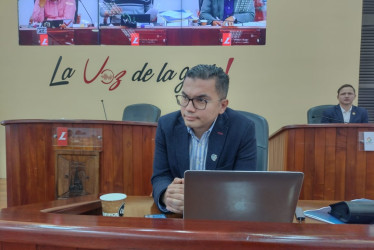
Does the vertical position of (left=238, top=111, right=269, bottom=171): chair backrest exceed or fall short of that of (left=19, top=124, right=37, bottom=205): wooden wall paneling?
it exceeds it

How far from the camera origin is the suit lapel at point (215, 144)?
1349mm

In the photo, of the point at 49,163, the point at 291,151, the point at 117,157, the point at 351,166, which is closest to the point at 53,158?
the point at 49,163

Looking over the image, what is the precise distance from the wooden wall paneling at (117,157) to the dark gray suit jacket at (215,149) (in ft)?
4.14

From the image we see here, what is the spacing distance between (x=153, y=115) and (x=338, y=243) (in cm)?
318

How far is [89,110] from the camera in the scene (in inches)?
181

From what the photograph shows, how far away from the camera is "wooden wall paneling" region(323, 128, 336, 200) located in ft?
8.01

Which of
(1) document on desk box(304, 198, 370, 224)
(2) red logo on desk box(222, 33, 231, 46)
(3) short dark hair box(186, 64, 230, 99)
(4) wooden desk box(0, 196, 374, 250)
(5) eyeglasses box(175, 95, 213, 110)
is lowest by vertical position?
(1) document on desk box(304, 198, 370, 224)

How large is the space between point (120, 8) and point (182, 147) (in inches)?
148

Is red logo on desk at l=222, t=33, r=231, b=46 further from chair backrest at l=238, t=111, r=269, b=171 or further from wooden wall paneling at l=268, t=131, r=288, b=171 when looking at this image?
chair backrest at l=238, t=111, r=269, b=171

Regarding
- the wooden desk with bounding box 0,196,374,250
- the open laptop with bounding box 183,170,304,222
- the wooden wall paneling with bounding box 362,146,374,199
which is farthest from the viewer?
the wooden wall paneling with bounding box 362,146,374,199

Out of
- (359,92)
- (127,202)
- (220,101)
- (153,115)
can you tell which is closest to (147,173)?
(153,115)

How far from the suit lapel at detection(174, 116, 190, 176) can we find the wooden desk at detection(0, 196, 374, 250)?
0.84m

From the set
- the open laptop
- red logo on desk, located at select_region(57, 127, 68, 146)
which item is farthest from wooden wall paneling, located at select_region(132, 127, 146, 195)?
the open laptop

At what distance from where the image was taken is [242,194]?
0.72 metres
